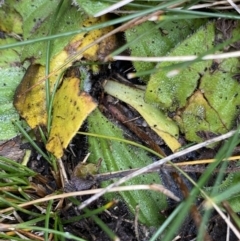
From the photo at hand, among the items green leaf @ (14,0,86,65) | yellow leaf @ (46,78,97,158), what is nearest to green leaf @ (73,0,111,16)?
green leaf @ (14,0,86,65)

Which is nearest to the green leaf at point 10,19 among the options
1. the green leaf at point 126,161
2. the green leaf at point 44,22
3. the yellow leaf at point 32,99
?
the green leaf at point 44,22

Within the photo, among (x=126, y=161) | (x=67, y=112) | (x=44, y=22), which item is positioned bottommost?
(x=126, y=161)

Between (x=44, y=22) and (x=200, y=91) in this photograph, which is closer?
(x=200, y=91)

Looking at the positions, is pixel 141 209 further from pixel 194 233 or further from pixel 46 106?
pixel 46 106

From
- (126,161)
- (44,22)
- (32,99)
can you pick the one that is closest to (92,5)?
(44,22)

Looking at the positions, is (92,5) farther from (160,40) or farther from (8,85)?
(8,85)
